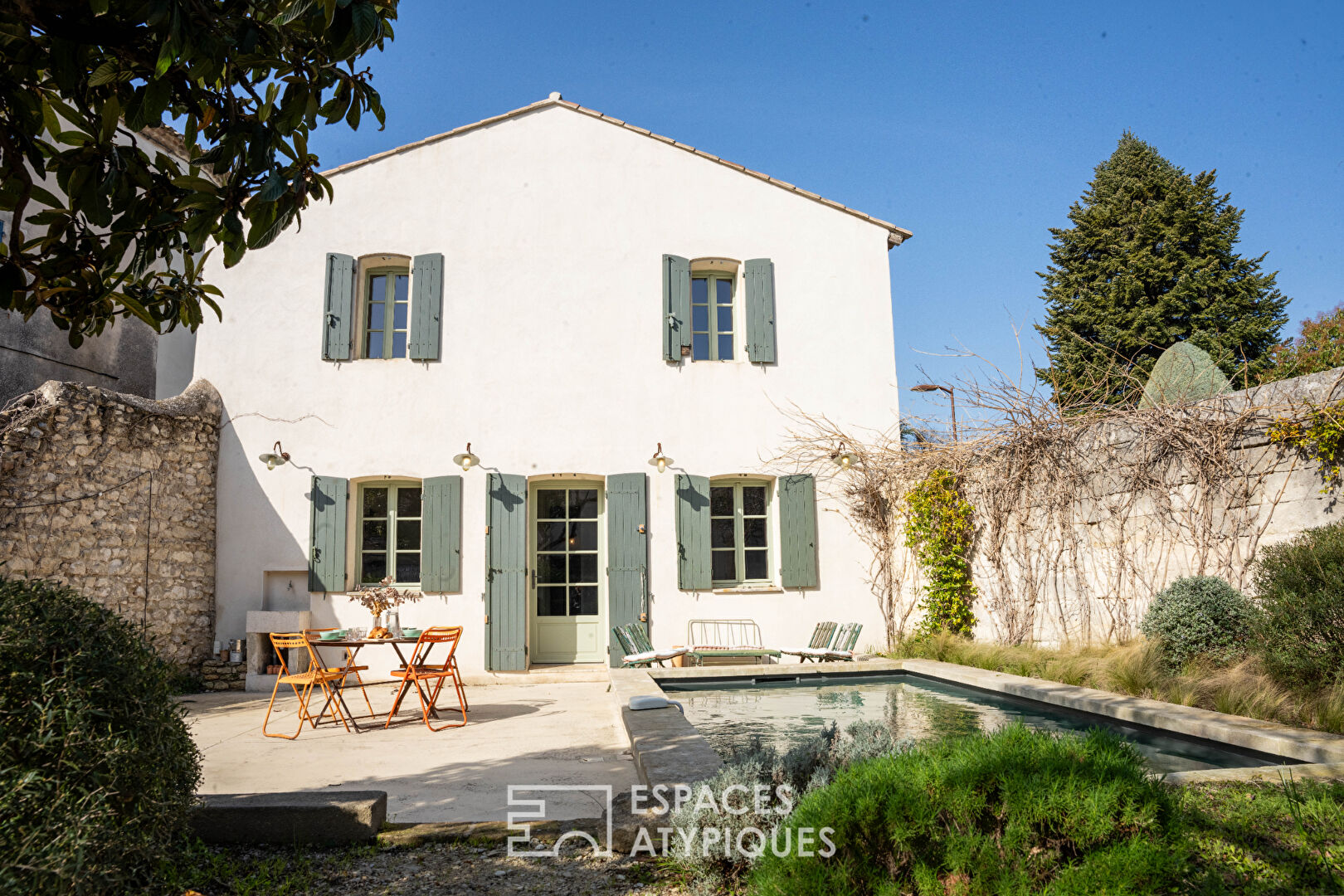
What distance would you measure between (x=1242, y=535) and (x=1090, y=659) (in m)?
1.32

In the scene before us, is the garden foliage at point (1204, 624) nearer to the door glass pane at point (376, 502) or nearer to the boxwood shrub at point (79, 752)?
the boxwood shrub at point (79, 752)

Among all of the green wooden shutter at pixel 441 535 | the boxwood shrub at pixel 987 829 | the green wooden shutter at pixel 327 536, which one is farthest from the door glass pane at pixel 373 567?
the boxwood shrub at pixel 987 829

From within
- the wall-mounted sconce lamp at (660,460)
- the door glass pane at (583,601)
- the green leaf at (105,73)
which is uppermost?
the green leaf at (105,73)

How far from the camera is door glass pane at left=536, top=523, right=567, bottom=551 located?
8906mm

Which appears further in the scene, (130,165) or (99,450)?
(99,450)

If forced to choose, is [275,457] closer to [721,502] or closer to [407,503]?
[407,503]

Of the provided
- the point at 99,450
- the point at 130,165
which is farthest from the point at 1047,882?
the point at 99,450

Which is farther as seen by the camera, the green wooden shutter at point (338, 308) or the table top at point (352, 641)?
the green wooden shutter at point (338, 308)

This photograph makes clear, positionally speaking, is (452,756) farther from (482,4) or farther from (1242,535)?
(1242,535)

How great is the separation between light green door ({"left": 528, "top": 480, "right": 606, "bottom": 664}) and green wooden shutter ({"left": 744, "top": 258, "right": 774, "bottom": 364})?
7.34 feet

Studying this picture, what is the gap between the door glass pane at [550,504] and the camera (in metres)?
8.98

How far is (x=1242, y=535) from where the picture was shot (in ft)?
19.0

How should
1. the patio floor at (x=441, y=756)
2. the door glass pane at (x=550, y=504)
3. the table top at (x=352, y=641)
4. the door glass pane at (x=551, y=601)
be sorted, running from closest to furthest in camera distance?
the patio floor at (x=441, y=756)
the table top at (x=352, y=641)
the door glass pane at (x=551, y=601)
the door glass pane at (x=550, y=504)

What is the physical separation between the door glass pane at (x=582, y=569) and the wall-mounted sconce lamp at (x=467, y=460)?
4.62 ft
